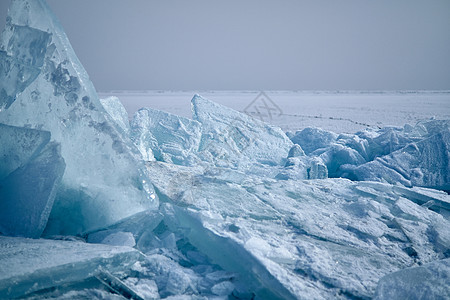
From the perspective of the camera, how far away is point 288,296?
40.2 inches

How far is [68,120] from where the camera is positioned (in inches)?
62.5

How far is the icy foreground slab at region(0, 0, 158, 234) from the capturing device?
1526 mm

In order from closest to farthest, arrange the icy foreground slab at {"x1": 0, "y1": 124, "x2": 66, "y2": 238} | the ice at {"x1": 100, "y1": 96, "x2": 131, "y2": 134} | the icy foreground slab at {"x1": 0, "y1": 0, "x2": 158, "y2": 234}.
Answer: the icy foreground slab at {"x1": 0, "y1": 124, "x2": 66, "y2": 238}, the icy foreground slab at {"x1": 0, "y1": 0, "x2": 158, "y2": 234}, the ice at {"x1": 100, "y1": 96, "x2": 131, "y2": 134}

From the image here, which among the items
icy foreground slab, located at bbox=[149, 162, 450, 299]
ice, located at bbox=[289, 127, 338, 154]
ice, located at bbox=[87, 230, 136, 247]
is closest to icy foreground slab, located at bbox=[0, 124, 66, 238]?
ice, located at bbox=[87, 230, 136, 247]

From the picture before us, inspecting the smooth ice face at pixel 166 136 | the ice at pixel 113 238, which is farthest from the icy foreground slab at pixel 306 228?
the smooth ice face at pixel 166 136

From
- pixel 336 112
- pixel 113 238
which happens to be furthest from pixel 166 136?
pixel 336 112

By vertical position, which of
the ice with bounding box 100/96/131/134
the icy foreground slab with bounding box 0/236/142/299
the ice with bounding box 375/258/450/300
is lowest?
the icy foreground slab with bounding box 0/236/142/299

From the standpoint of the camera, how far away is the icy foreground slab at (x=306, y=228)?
1147 mm

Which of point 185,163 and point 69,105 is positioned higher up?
point 69,105

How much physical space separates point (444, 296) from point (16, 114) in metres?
2.41

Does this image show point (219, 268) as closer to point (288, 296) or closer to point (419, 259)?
point (288, 296)

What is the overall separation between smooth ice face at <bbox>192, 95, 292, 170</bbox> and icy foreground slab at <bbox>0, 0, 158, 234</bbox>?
1662 millimetres

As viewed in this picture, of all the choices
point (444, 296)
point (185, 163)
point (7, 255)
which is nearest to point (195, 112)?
point (185, 163)

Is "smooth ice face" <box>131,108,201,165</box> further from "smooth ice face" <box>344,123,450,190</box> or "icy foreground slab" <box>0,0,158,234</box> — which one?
"smooth ice face" <box>344,123,450,190</box>
